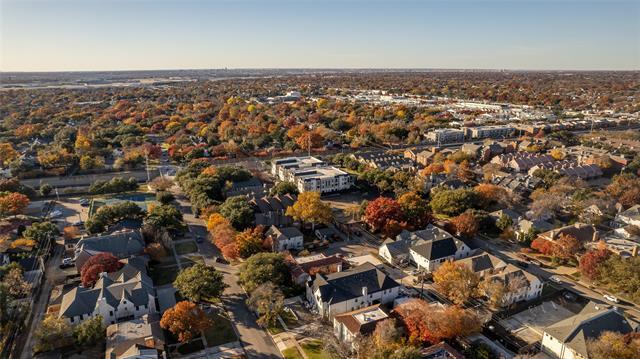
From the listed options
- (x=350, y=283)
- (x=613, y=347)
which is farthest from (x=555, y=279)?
(x=350, y=283)

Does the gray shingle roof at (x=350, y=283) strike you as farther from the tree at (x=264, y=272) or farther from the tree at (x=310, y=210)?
the tree at (x=310, y=210)

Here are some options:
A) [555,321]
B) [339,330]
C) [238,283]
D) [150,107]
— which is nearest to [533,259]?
[555,321]

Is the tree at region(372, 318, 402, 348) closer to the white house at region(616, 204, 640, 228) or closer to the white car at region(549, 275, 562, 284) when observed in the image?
the white car at region(549, 275, 562, 284)

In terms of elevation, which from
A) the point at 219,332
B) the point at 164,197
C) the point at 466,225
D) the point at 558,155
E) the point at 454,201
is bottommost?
the point at 219,332

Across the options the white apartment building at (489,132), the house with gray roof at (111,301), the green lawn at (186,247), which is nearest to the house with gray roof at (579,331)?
the house with gray roof at (111,301)

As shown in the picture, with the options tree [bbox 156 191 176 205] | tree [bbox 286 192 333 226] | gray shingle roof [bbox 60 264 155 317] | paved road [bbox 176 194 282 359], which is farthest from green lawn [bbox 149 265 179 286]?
tree [bbox 156 191 176 205]

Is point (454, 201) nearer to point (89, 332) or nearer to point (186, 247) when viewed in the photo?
point (186, 247)
